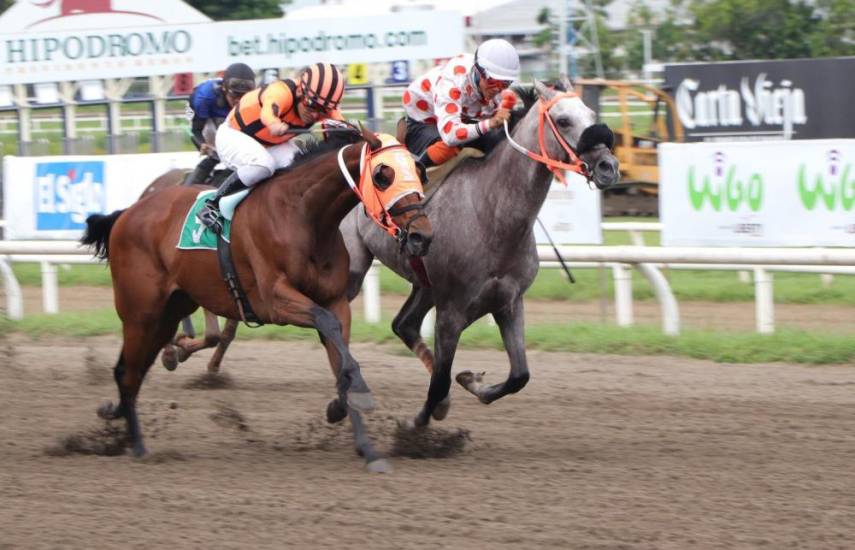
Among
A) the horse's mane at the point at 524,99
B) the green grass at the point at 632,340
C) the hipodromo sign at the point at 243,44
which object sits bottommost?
the green grass at the point at 632,340

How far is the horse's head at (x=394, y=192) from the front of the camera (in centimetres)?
600

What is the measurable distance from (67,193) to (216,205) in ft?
22.0

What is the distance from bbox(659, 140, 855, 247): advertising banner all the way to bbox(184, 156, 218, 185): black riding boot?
157 inches

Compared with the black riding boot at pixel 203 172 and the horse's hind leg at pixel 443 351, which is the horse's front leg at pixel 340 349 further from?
the black riding boot at pixel 203 172

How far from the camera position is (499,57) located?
6977 mm

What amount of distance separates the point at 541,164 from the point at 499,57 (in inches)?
24.6

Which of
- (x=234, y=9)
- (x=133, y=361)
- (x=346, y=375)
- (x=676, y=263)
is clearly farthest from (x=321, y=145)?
(x=234, y=9)

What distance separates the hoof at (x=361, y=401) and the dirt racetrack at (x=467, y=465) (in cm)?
33

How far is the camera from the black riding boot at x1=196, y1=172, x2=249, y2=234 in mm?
6852

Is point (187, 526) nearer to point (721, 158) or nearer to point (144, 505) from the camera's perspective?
point (144, 505)

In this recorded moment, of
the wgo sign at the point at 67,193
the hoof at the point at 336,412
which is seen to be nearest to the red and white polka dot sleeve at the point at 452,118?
the hoof at the point at 336,412

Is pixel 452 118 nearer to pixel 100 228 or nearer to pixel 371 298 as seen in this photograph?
pixel 100 228

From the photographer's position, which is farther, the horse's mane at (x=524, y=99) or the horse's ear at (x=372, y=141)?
the horse's mane at (x=524, y=99)

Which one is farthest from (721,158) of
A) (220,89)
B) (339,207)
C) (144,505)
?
(144,505)
